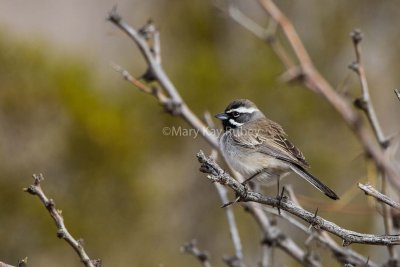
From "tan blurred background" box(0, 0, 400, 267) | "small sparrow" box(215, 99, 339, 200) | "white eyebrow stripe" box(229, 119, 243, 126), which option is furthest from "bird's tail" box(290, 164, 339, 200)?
"tan blurred background" box(0, 0, 400, 267)

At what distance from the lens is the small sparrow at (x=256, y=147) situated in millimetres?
4849

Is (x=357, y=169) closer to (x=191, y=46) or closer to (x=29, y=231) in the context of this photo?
(x=191, y=46)

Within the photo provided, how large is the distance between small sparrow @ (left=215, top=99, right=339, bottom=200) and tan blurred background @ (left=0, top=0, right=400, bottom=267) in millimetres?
1224

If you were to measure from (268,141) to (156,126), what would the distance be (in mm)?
3374

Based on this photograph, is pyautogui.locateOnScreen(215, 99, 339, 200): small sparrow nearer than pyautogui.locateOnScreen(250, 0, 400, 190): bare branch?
No

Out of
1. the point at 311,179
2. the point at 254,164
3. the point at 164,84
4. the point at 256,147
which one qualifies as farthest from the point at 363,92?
the point at 164,84

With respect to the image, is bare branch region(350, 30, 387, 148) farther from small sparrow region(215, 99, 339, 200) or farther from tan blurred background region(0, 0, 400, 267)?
tan blurred background region(0, 0, 400, 267)

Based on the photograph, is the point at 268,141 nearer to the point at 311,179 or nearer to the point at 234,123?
the point at 234,123

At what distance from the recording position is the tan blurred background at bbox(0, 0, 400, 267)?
7.00 metres

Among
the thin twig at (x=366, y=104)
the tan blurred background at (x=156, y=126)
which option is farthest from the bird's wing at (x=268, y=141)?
the tan blurred background at (x=156, y=126)

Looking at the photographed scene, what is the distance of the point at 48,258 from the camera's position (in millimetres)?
7332

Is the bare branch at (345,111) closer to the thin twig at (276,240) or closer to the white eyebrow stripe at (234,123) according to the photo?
the thin twig at (276,240)

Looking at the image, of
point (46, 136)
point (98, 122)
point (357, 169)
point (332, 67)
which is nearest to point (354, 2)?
point (332, 67)

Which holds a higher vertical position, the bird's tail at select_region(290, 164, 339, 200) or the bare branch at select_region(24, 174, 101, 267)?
the bird's tail at select_region(290, 164, 339, 200)
